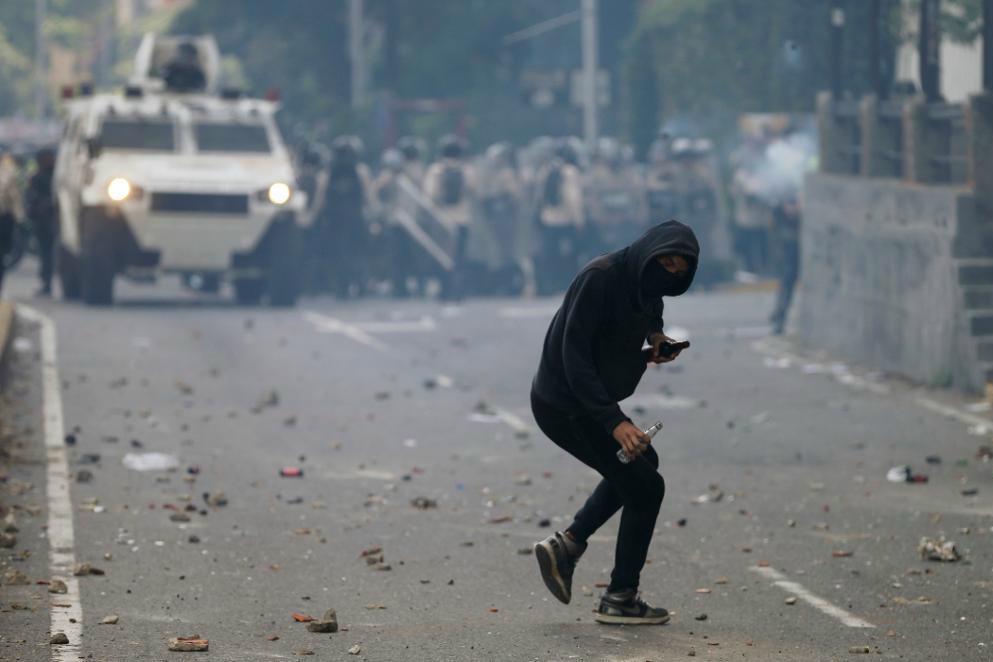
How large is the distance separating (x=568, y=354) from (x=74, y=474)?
5421 millimetres

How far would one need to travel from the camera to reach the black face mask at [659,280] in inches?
297

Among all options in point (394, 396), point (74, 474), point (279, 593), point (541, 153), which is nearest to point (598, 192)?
point (541, 153)

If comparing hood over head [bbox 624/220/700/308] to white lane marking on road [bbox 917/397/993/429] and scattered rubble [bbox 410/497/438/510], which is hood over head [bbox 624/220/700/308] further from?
white lane marking on road [bbox 917/397/993/429]

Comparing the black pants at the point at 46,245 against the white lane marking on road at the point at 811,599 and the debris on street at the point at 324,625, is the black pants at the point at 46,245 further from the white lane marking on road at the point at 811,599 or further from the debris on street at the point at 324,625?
the debris on street at the point at 324,625

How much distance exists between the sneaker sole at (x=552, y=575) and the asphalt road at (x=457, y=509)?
155 mm

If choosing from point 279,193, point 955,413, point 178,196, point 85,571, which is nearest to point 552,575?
point 85,571

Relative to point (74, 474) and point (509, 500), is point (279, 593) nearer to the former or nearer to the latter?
point (509, 500)

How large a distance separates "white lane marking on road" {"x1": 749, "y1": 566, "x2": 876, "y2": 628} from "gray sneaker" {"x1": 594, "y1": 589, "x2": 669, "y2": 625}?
2.43ft

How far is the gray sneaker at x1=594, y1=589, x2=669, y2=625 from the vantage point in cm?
816

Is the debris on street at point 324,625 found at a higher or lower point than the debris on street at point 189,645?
lower

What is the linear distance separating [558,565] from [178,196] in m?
17.9

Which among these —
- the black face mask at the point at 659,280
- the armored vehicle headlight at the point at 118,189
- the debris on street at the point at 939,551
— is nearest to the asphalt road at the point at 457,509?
the debris on street at the point at 939,551

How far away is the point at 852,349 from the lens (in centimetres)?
1969

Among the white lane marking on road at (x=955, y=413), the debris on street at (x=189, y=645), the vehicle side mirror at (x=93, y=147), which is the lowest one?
the white lane marking on road at (x=955, y=413)
